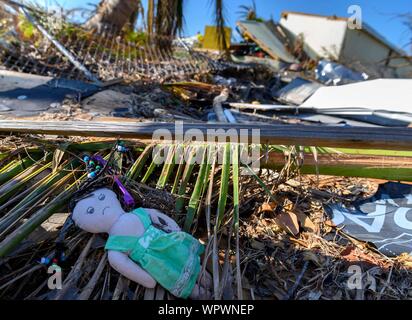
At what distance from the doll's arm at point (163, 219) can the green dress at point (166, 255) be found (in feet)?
0.19

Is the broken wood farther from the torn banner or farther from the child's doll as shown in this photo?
the child's doll

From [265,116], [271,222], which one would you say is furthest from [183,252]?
[265,116]

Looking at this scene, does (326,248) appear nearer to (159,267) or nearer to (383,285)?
(383,285)

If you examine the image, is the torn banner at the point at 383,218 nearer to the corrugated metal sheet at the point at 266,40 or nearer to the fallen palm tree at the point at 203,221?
the fallen palm tree at the point at 203,221

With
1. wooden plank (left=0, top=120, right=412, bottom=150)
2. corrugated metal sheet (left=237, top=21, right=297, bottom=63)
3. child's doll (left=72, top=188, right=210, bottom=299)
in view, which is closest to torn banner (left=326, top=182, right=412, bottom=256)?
wooden plank (left=0, top=120, right=412, bottom=150)

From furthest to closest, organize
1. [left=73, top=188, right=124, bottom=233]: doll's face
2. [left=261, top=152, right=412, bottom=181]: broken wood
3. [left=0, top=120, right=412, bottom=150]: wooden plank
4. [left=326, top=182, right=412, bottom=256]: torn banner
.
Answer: [left=261, top=152, right=412, bottom=181]: broken wood
[left=326, top=182, right=412, bottom=256]: torn banner
[left=0, top=120, right=412, bottom=150]: wooden plank
[left=73, top=188, right=124, bottom=233]: doll's face

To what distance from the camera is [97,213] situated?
1300 mm

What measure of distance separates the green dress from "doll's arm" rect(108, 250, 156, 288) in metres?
A: 0.01

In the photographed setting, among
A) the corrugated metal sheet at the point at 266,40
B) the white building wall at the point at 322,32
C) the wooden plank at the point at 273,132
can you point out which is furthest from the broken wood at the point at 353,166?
the white building wall at the point at 322,32

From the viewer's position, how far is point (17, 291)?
1.19m

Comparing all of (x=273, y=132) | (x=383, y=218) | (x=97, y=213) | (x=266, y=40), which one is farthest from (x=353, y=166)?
(x=266, y=40)

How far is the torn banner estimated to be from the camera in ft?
4.98
